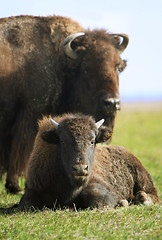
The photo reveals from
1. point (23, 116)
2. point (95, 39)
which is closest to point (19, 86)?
point (23, 116)

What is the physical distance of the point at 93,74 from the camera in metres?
8.83

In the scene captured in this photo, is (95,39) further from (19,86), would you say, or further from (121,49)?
(19,86)

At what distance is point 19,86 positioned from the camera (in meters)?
8.55

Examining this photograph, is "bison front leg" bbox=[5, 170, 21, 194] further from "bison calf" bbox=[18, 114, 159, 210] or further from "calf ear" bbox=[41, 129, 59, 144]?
"calf ear" bbox=[41, 129, 59, 144]

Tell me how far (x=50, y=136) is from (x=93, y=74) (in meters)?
2.88

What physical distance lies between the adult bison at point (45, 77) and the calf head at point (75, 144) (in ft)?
7.41

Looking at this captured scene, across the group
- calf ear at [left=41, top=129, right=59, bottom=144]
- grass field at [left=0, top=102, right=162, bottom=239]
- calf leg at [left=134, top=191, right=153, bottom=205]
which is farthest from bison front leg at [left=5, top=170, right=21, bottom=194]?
grass field at [left=0, top=102, right=162, bottom=239]

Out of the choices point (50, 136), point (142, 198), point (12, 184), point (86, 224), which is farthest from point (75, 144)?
point (12, 184)

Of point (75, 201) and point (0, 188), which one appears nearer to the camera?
point (75, 201)

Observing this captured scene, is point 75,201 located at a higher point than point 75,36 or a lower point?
lower

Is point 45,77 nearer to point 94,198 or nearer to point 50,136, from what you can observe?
point 50,136

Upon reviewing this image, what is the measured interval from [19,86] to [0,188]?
2634 millimetres

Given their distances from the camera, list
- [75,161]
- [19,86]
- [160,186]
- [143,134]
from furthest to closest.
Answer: [143,134] → [160,186] → [19,86] → [75,161]

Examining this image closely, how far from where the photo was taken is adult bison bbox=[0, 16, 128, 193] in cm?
857
